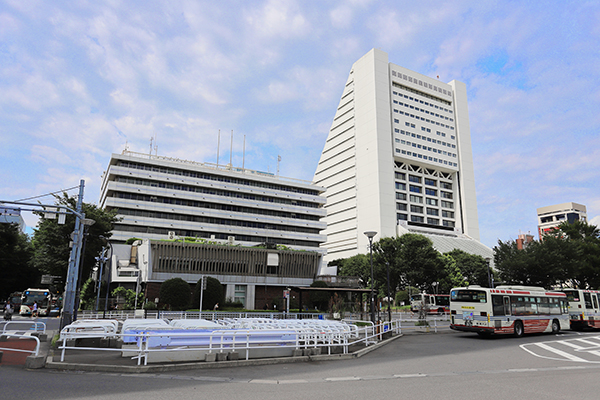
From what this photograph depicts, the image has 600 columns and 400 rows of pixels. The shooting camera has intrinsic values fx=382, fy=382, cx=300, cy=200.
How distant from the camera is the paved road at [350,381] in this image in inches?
314

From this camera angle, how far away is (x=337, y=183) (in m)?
122

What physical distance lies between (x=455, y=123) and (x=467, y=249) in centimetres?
4887

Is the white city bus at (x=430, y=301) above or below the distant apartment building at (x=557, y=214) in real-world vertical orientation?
below

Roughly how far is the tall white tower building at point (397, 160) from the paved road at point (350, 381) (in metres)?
88.7

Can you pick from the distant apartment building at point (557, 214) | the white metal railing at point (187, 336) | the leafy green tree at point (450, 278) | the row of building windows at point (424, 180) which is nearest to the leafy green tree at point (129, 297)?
the white metal railing at point (187, 336)

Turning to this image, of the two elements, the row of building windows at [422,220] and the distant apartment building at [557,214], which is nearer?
the row of building windows at [422,220]

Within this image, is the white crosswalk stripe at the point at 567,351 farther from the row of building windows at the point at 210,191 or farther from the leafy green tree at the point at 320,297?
the row of building windows at the point at 210,191

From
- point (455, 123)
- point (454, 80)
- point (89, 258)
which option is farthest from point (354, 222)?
point (89, 258)

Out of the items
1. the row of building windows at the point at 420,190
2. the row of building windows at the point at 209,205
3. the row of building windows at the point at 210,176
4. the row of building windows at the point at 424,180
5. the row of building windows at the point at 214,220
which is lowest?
the row of building windows at the point at 214,220

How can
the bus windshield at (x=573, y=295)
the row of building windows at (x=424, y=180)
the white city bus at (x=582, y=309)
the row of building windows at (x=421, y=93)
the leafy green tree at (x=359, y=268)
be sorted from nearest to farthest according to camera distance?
the white city bus at (x=582, y=309) < the bus windshield at (x=573, y=295) < the leafy green tree at (x=359, y=268) < the row of building windows at (x=424, y=180) < the row of building windows at (x=421, y=93)

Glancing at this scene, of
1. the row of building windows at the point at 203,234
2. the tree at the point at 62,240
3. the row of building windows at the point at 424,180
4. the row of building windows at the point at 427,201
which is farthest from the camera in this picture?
the row of building windows at the point at 424,180

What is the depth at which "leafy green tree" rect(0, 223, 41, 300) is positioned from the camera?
4300 cm

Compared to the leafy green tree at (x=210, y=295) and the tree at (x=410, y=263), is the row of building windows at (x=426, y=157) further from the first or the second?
the leafy green tree at (x=210, y=295)

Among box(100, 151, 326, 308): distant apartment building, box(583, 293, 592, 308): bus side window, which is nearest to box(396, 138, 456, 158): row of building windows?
box(100, 151, 326, 308): distant apartment building
